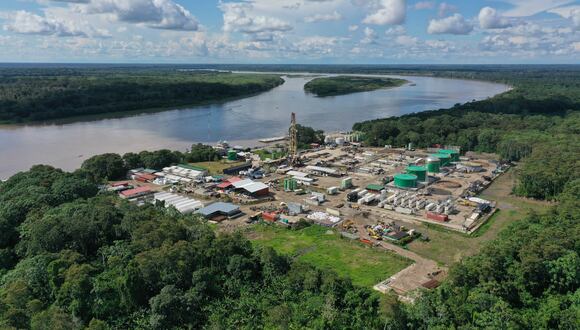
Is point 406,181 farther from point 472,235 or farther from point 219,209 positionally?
point 219,209

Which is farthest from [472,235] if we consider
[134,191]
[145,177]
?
[145,177]

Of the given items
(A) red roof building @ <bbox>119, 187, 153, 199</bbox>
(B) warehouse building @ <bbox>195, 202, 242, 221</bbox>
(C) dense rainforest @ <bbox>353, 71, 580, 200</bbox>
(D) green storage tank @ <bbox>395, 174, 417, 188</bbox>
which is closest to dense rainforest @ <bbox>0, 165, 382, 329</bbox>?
(B) warehouse building @ <bbox>195, 202, 242, 221</bbox>

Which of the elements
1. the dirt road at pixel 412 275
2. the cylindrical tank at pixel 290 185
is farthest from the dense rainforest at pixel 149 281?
the cylindrical tank at pixel 290 185

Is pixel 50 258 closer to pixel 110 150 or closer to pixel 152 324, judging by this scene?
pixel 152 324

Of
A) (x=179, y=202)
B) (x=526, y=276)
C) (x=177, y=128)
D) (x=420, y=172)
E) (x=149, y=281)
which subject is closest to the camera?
(x=149, y=281)

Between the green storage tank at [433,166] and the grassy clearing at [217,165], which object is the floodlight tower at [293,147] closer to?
the grassy clearing at [217,165]

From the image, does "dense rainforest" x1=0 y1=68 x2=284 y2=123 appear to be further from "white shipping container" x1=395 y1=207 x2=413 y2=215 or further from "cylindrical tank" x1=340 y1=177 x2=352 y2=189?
"white shipping container" x1=395 y1=207 x2=413 y2=215
